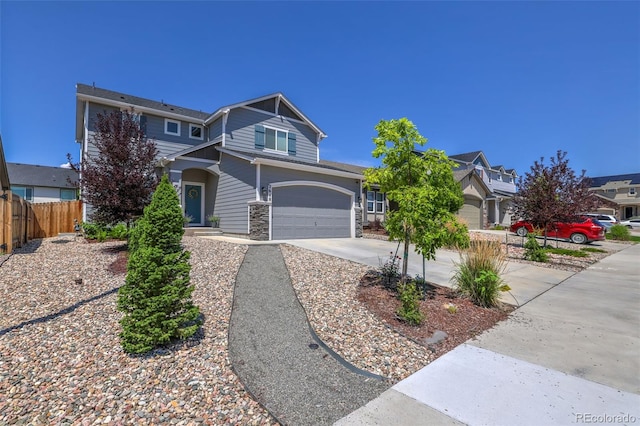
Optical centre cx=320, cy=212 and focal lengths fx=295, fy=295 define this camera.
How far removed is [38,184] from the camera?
2420 centimetres

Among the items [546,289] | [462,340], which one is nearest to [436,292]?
[462,340]

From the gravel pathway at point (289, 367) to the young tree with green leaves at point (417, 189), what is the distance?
2.52 metres

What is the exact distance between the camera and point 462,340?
412 cm

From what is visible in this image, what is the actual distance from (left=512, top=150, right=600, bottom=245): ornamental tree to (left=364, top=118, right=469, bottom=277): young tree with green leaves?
8996 millimetres

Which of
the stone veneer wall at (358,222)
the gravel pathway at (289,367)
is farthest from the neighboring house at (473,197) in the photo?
the gravel pathway at (289,367)

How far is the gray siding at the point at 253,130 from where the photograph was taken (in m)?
15.3

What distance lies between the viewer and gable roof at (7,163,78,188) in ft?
78.6

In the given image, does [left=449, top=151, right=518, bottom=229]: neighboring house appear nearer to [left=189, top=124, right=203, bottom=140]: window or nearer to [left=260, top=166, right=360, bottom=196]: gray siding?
[left=260, top=166, right=360, bottom=196]: gray siding

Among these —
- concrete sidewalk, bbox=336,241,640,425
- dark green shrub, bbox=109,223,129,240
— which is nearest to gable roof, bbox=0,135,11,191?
dark green shrub, bbox=109,223,129,240

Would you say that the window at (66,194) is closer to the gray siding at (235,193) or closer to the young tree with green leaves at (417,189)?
the gray siding at (235,193)

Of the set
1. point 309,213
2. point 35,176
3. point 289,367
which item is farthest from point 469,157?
point 35,176

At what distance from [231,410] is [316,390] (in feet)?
2.67

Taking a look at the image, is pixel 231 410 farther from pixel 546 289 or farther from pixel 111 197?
pixel 111 197

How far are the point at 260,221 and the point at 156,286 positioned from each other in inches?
329
